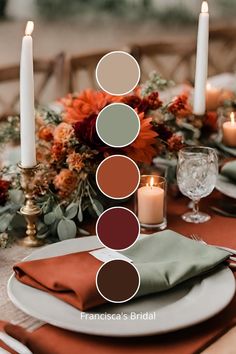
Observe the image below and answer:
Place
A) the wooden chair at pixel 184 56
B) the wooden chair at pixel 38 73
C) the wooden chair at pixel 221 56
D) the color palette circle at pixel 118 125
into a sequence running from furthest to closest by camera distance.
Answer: the wooden chair at pixel 221 56 < the wooden chair at pixel 184 56 < the wooden chair at pixel 38 73 < the color palette circle at pixel 118 125

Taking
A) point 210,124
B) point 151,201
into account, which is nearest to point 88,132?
point 151,201

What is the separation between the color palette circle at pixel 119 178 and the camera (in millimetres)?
784

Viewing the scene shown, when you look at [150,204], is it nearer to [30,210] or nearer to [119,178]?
[30,210]

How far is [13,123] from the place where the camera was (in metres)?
1.67

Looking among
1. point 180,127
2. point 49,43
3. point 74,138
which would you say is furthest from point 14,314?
point 49,43

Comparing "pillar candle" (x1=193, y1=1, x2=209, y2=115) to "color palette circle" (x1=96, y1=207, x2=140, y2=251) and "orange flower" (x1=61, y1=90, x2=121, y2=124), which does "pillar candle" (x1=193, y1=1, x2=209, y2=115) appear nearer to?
"orange flower" (x1=61, y1=90, x2=121, y2=124)

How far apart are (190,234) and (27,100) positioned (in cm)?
39

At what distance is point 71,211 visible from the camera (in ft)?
3.98

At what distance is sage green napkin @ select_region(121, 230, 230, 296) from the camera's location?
90 centimetres

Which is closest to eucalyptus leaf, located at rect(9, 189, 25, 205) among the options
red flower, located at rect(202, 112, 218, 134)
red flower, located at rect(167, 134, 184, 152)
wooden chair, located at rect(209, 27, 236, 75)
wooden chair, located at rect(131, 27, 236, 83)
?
red flower, located at rect(167, 134, 184, 152)

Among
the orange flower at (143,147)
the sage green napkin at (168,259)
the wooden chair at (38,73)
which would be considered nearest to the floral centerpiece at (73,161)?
the orange flower at (143,147)

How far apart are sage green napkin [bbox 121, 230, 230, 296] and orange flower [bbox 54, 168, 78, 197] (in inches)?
10.0

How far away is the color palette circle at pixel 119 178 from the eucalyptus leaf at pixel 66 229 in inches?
15.8

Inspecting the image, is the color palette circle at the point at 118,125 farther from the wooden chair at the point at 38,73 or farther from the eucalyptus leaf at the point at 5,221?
the wooden chair at the point at 38,73
